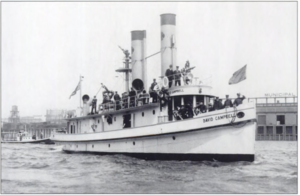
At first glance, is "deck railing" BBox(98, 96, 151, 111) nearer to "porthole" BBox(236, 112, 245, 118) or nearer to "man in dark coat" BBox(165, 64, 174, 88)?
"man in dark coat" BBox(165, 64, 174, 88)

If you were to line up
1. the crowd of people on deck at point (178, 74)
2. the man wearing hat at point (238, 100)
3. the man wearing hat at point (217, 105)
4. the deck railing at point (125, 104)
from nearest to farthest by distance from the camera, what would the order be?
1. the man wearing hat at point (238, 100)
2. the man wearing hat at point (217, 105)
3. the crowd of people on deck at point (178, 74)
4. the deck railing at point (125, 104)

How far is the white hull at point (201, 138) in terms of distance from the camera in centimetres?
1747

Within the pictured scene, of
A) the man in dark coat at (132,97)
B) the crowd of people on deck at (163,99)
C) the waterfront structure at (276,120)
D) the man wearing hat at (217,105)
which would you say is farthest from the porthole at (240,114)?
the waterfront structure at (276,120)

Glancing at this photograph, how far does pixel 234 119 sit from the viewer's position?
17.4 meters

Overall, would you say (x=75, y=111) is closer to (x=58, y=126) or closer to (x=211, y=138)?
(x=211, y=138)

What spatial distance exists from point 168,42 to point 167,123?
5988 mm

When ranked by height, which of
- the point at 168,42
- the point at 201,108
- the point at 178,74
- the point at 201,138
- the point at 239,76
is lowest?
the point at 201,138

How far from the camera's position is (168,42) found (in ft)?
74.9

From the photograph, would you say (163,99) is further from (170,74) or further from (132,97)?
(132,97)

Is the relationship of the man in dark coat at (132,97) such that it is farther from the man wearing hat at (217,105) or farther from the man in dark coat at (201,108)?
the man wearing hat at (217,105)

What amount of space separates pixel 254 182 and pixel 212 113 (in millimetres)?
4069

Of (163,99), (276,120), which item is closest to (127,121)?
(163,99)

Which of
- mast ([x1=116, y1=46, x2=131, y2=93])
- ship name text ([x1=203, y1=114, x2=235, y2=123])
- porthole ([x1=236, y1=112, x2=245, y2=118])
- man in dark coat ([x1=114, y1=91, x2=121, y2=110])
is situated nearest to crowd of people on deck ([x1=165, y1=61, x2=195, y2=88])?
ship name text ([x1=203, y1=114, x2=235, y2=123])

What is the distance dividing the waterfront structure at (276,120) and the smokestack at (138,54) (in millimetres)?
29375
